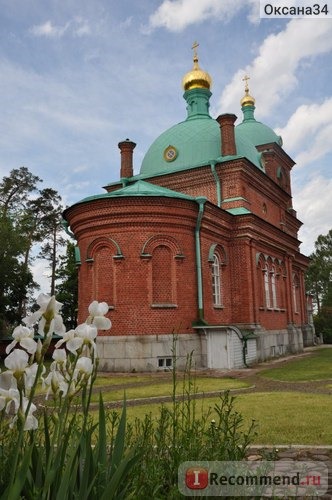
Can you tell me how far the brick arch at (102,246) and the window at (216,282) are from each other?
414cm

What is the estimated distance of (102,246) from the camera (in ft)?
52.5

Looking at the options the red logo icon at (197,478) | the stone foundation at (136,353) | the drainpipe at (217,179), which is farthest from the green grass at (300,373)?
the red logo icon at (197,478)

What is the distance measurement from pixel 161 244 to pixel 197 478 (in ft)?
42.9

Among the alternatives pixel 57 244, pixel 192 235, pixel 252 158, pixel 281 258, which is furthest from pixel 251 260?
pixel 57 244

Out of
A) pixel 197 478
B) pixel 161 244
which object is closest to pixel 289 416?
pixel 197 478

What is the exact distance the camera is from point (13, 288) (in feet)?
77.0

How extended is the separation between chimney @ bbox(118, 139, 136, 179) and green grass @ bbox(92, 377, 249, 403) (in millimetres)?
12737

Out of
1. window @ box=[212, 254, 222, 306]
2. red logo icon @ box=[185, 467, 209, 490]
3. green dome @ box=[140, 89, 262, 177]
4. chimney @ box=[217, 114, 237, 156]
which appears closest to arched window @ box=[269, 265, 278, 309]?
window @ box=[212, 254, 222, 306]

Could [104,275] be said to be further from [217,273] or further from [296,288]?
[296,288]

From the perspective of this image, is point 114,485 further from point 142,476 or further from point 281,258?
point 281,258

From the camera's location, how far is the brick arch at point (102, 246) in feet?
50.9

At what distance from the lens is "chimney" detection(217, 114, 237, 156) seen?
20203 mm

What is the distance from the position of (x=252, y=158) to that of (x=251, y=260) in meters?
6.70

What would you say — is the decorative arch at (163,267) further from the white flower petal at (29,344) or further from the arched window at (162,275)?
the white flower petal at (29,344)
